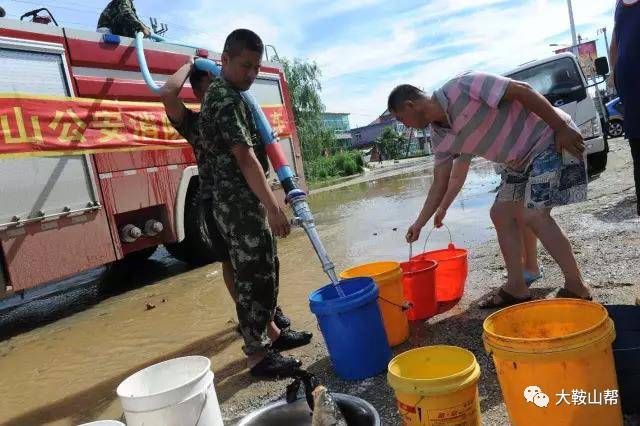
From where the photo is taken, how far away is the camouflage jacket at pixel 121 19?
5723 millimetres

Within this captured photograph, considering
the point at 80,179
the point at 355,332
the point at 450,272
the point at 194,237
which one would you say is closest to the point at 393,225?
the point at 194,237

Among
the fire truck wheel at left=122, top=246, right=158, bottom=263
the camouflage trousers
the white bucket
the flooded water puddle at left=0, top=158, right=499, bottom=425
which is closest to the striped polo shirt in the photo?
the camouflage trousers

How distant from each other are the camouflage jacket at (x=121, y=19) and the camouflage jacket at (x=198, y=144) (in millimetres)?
3029

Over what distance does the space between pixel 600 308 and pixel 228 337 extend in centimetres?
273

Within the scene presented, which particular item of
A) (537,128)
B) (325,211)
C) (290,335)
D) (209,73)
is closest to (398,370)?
(290,335)

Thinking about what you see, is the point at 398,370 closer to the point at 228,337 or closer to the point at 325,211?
the point at 228,337

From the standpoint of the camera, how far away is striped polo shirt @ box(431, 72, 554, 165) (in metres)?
2.81

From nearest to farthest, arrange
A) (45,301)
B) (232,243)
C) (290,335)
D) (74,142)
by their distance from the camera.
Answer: (232,243), (290,335), (74,142), (45,301)

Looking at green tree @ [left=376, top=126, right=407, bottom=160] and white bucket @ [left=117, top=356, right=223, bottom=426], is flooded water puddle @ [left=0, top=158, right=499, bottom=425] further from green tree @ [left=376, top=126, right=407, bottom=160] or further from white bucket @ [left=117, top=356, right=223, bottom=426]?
green tree @ [left=376, top=126, right=407, bottom=160]

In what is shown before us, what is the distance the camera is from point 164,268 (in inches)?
290

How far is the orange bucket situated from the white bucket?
6.50ft

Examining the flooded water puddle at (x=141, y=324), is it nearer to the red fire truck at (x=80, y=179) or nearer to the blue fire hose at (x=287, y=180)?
the red fire truck at (x=80, y=179)

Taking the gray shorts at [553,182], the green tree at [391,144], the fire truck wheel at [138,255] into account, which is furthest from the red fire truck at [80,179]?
the green tree at [391,144]

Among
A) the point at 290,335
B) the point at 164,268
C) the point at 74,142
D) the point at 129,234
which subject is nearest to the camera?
the point at 290,335
